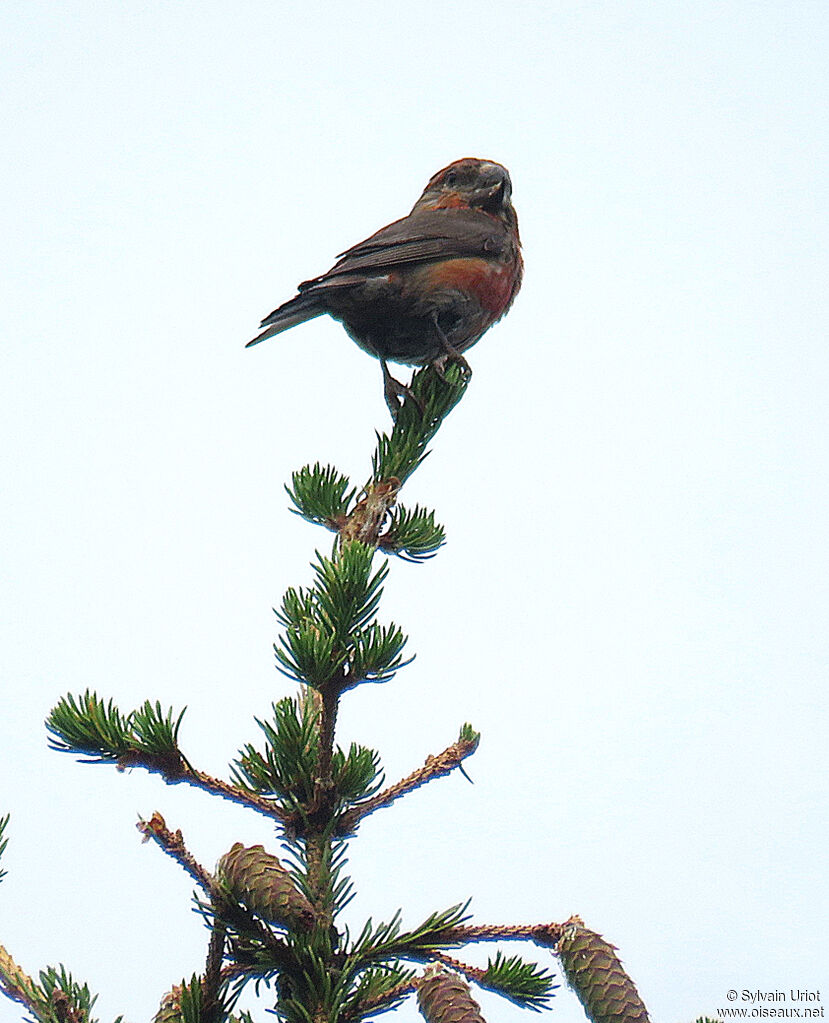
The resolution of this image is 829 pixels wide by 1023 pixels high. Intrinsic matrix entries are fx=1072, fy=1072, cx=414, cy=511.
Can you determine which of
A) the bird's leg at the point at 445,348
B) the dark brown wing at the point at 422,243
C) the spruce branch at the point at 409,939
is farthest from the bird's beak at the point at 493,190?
the spruce branch at the point at 409,939

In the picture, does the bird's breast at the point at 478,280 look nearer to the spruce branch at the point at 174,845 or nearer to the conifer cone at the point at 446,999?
the spruce branch at the point at 174,845

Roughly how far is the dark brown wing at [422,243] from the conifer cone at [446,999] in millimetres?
3039

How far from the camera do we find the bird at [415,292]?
4066 millimetres

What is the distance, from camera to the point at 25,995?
56.9 inches

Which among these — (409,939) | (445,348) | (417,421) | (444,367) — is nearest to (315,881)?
(409,939)

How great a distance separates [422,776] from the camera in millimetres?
1710

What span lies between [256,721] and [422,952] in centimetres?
41

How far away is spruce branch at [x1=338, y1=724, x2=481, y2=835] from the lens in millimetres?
1614

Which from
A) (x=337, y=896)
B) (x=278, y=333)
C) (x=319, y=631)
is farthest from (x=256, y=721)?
(x=278, y=333)

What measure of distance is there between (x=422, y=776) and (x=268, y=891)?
0.40 metres

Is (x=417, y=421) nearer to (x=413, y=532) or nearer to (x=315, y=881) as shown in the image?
(x=413, y=532)

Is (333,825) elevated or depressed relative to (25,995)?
elevated

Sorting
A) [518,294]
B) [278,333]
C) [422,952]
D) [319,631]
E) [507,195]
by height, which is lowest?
[422,952]

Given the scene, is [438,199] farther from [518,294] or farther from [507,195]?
[518,294]
